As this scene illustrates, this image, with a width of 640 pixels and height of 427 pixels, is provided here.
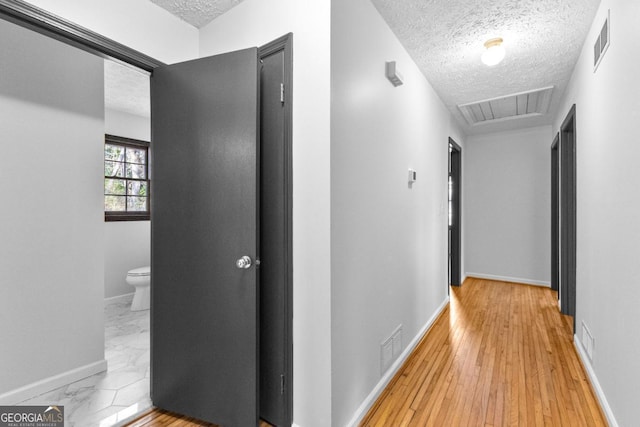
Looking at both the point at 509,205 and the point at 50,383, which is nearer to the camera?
the point at 50,383

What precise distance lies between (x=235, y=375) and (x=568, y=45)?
11.0 feet

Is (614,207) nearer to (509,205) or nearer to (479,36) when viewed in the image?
(479,36)

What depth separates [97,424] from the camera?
5.49ft

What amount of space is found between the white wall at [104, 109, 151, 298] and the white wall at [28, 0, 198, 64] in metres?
2.62

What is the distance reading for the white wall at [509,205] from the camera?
4.70 m

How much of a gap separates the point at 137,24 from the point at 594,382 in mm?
3653

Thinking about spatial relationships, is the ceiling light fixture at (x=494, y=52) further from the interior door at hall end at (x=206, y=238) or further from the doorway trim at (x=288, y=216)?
the interior door at hall end at (x=206, y=238)

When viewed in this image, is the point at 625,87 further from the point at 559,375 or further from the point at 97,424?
the point at 97,424

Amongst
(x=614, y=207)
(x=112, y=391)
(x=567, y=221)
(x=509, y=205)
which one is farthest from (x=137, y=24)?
(x=509, y=205)

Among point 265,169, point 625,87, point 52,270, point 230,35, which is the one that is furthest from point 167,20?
point 625,87

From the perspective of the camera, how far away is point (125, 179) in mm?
4125

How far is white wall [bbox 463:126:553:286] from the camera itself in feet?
15.4

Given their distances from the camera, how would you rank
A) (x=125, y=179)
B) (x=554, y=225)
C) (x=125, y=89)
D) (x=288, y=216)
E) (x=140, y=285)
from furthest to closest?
(x=554, y=225)
(x=125, y=179)
(x=140, y=285)
(x=125, y=89)
(x=288, y=216)

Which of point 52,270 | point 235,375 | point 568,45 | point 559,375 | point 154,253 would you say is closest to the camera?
point 235,375
